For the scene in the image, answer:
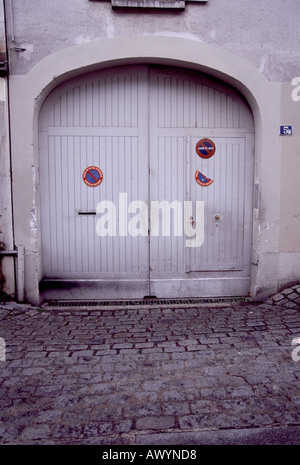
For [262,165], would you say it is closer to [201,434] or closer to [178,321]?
[178,321]

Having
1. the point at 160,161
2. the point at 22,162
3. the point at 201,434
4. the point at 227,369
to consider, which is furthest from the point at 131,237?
the point at 201,434

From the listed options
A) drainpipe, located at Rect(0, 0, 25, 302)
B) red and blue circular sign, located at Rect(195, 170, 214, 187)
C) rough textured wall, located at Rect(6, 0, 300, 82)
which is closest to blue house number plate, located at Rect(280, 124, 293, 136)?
rough textured wall, located at Rect(6, 0, 300, 82)

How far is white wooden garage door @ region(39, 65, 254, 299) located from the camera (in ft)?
20.4

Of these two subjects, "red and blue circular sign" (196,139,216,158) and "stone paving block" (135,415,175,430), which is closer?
"stone paving block" (135,415,175,430)

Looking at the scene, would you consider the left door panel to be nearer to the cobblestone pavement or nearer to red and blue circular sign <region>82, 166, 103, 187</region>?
red and blue circular sign <region>82, 166, 103, 187</region>

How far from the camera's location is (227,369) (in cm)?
412

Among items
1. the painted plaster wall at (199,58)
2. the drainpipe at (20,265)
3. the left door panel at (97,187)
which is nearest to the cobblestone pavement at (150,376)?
the drainpipe at (20,265)

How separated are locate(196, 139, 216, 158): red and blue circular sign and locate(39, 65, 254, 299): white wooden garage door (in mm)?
22

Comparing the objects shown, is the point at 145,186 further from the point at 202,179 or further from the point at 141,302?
the point at 141,302

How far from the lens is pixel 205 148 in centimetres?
634

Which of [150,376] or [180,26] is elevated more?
[180,26]

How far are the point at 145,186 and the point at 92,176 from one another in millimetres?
804

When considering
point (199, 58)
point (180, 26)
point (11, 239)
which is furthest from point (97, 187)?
point (180, 26)

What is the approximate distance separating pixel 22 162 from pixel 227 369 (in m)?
3.86
